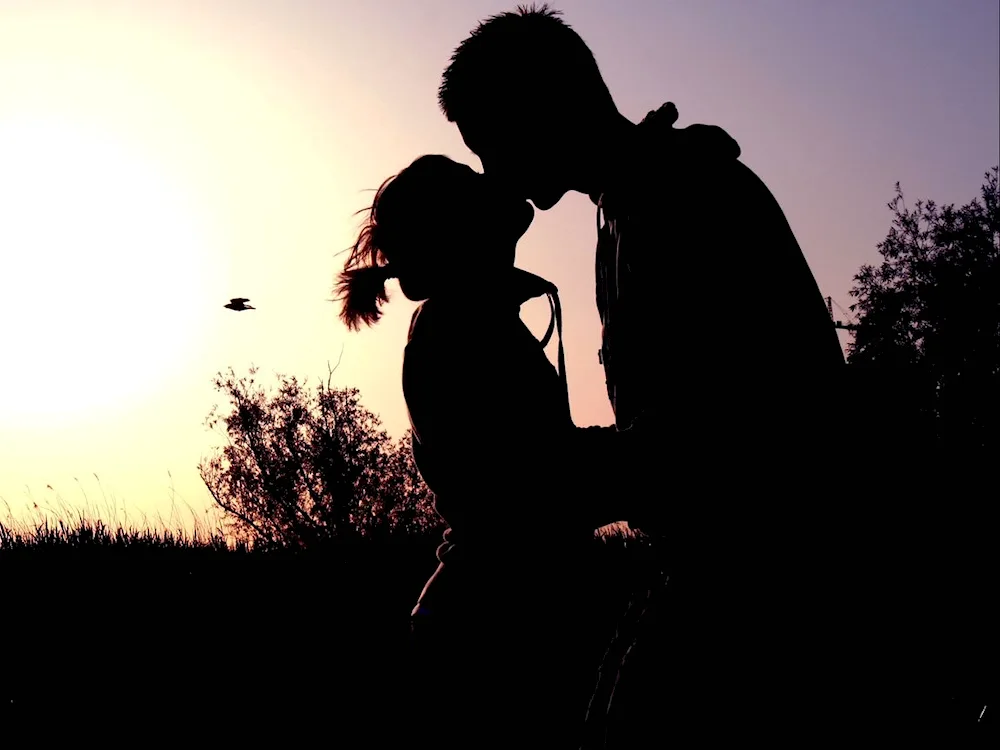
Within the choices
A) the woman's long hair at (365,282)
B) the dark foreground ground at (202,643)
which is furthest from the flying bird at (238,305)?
the woman's long hair at (365,282)

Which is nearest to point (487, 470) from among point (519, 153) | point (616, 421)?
point (616, 421)

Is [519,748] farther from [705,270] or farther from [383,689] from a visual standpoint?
[383,689]

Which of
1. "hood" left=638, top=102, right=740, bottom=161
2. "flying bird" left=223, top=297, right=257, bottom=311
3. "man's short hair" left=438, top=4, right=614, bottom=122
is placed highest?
"flying bird" left=223, top=297, right=257, bottom=311

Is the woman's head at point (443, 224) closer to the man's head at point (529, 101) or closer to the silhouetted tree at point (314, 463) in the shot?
the man's head at point (529, 101)

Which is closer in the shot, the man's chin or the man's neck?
the man's neck

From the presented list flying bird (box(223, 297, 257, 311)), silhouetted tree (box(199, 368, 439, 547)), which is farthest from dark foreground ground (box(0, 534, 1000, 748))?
silhouetted tree (box(199, 368, 439, 547))

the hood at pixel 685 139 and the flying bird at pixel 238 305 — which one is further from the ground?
the flying bird at pixel 238 305

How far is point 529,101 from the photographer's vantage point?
9.91ft

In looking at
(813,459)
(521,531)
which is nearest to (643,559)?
(521,531)

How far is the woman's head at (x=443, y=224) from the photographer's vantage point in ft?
10.4

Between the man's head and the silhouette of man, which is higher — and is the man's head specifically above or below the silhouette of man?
above

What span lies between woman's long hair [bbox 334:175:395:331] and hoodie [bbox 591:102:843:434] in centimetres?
116

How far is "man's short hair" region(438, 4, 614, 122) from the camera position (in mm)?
2982

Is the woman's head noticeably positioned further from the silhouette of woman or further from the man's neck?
the man's neck
